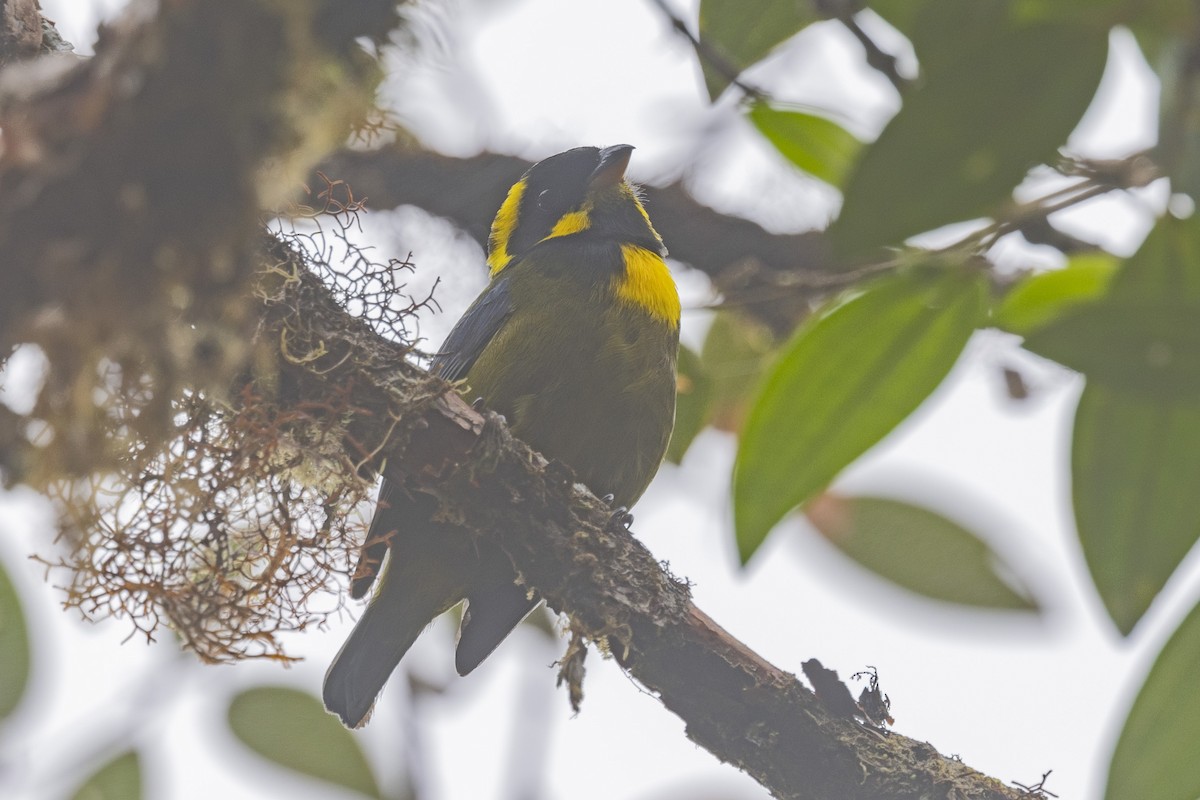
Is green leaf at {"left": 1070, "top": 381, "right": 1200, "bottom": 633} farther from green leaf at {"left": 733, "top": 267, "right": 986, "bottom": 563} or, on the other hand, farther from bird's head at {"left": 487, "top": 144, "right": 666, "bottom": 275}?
bird's head at {"left": 487, "top": 144, "right": 666, "bottom": 275}

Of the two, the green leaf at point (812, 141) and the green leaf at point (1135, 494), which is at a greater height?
the green leaf at point (812, 141)

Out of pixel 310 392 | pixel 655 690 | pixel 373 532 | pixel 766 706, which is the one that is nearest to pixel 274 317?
pixel 310 392

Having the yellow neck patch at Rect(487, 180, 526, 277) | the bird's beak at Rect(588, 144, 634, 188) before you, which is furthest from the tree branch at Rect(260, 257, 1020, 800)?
the yellow neck patch at Rect(487, 180, 526, 277)

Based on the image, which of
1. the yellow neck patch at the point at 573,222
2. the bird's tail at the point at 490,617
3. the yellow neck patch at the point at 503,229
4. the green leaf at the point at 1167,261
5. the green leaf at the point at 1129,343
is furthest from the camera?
the yellow neck patch at the point at 503,229

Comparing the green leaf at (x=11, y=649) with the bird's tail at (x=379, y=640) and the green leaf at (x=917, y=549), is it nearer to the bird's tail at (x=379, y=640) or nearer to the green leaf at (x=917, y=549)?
the bird's tail at (x=379, y=640)

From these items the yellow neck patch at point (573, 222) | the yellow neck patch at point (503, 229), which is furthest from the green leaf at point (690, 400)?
the yellow neck patch at point (503, 229)

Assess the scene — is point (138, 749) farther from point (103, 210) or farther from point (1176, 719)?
point (1176, 719)

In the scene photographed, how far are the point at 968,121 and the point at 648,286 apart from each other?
1.94 meters

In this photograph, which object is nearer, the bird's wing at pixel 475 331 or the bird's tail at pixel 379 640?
the bird's tail at pixel 379 640

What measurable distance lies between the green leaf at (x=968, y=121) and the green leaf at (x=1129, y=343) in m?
0.13

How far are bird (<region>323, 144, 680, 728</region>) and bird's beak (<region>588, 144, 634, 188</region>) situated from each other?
39 centimetres

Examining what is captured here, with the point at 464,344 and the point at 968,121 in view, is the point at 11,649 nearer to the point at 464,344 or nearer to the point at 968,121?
the point at 464,344

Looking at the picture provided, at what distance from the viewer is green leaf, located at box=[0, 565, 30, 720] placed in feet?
6.87

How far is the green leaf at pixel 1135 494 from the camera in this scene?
3.86 feet
